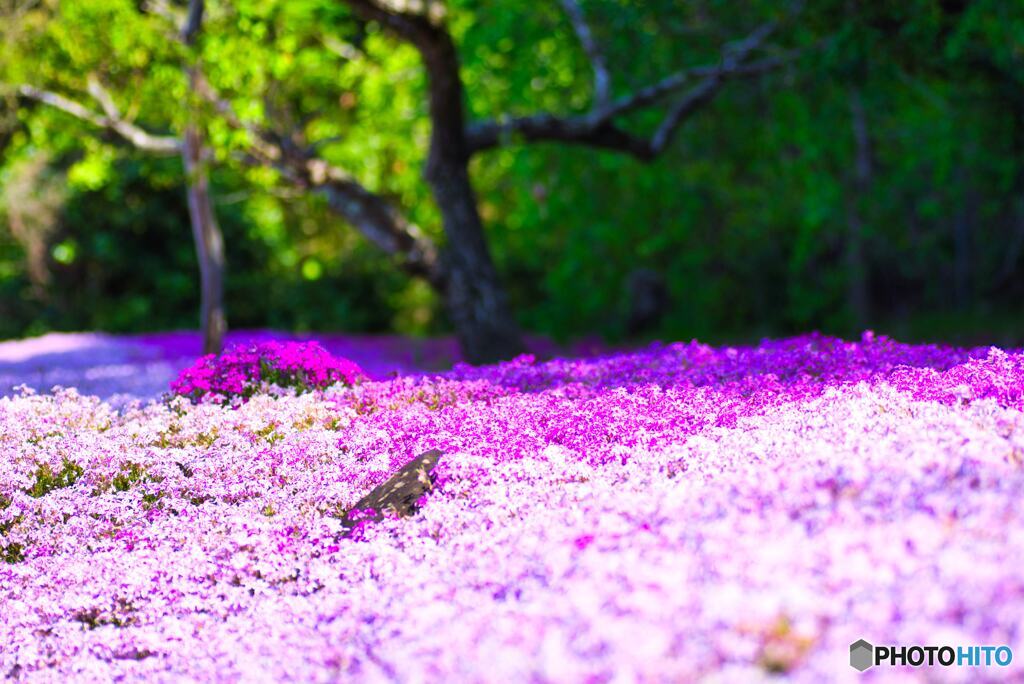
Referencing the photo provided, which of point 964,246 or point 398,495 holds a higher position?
point 398,495

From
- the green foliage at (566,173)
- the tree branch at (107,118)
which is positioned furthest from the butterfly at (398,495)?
the tree branch at (107,118)

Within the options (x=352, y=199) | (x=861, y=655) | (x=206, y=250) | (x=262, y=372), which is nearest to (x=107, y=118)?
(x=206, y=250)

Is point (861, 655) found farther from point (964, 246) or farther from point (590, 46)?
point (964, 246)

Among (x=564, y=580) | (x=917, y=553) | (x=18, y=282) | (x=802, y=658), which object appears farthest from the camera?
(x=18, y=282)

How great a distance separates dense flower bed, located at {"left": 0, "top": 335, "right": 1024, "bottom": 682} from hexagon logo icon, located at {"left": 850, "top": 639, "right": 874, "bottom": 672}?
0.14 feet

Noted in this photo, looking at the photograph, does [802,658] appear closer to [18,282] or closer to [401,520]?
[401,520]

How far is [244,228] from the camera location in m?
27.0

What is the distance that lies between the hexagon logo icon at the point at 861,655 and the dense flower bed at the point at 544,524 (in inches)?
1.7

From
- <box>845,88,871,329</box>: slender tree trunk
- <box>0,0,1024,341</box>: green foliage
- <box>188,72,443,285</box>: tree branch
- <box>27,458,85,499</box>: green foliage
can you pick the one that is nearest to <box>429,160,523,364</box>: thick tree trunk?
<box>188,72,443,285</box>: tree branch

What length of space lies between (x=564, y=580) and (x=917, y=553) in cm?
125

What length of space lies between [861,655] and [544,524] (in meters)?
1.97

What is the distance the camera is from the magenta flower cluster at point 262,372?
8.59 metres

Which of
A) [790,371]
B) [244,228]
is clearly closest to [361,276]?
[244,228]

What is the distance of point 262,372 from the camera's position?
29.2 feet
